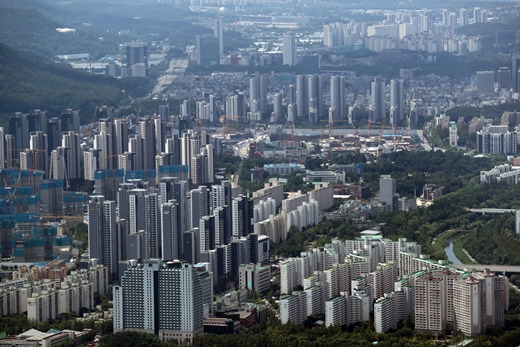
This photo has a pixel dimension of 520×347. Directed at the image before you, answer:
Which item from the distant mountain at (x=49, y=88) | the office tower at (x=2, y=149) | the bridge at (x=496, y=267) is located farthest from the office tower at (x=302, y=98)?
the bridge at (x=496, y=267)

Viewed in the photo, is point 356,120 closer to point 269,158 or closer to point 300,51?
point 269,158

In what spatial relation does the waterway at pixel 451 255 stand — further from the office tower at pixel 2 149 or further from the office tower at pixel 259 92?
the office tower at pixel 259 92

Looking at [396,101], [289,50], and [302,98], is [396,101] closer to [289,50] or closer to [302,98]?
[302,98]

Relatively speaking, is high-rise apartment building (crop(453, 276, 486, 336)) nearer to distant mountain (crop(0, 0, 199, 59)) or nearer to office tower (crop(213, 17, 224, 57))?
distant mountain (crop(0, 0, 199, 59))

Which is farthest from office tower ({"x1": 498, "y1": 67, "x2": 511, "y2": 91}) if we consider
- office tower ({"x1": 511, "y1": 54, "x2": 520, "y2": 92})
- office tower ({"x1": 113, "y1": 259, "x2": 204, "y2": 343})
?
office tower ({"x1": 113, "y1": 259, "x2": 204, "y2": 343})

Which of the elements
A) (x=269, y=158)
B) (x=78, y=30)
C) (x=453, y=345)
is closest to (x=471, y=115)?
(x=269, y=158)

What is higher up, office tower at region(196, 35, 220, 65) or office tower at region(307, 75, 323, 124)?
office tower at region(196, 35, 220, 65)
